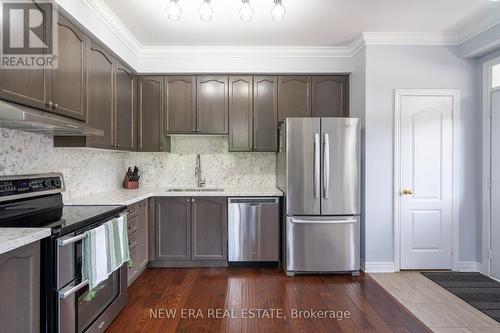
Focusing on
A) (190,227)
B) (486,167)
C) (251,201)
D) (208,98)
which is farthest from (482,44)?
(190,227)

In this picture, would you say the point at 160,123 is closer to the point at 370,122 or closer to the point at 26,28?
the point at 26,28

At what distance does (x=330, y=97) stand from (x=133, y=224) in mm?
2784

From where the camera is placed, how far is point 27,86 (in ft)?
6.23

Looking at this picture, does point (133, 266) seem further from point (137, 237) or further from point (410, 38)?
point (410, 38)

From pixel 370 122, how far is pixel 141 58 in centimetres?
290

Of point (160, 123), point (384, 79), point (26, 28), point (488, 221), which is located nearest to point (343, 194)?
point (384, 79)

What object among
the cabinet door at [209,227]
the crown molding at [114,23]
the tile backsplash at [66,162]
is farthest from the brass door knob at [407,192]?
Answer: the crown molding at [114,23]

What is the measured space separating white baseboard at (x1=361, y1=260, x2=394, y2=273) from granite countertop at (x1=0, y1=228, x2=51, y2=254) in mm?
3124

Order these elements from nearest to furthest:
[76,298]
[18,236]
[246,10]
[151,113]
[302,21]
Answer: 1. [18,236]
2. [76,298]
3. [246,10]
4. [302,21]
5. [151,113]

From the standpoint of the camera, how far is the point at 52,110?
212 cm

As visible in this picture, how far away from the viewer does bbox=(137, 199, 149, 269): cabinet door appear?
3.14 metres

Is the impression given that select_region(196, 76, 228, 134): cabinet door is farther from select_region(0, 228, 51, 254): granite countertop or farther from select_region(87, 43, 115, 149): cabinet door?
select_region(0, 228, 51, 254): granite countertop

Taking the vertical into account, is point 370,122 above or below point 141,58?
below

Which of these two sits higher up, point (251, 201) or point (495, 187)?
point (495, 187)
